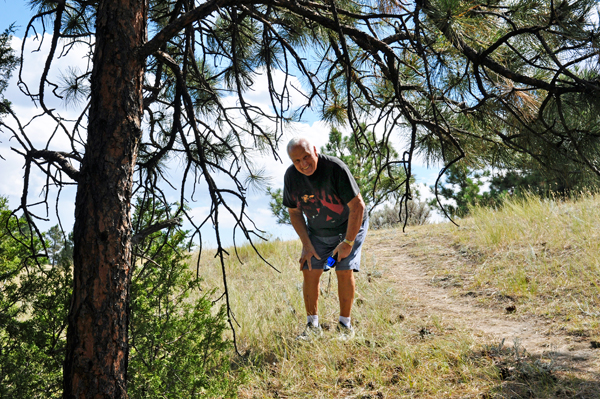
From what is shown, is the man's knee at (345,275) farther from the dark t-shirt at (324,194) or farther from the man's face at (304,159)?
the man's face at (304,159)

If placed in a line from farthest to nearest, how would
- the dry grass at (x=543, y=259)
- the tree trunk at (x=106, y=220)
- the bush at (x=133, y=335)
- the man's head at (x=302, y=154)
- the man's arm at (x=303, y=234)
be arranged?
the dry grass at (x=543, y=259) → the man's arm at (x=303, y=234) → the man's head at (x=302, y=154) → the bush at (x=133, y=335) → the tree trunk at (x=106, y=220)

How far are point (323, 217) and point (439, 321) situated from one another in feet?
5.16

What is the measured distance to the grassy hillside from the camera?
9.92 feet

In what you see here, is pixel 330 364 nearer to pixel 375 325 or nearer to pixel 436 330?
pixel 375 325

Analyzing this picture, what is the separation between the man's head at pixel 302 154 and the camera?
3.46m

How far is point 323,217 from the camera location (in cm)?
389

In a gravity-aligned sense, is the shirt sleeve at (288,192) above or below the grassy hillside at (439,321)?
above

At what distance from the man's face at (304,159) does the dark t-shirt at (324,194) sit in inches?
5.5

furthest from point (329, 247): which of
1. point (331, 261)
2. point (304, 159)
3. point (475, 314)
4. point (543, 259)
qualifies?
point (543, 259)

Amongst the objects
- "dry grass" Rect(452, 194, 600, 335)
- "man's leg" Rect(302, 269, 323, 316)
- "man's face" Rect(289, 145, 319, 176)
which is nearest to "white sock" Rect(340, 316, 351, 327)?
"man's leg" Rect(302, 269, 323, 316)

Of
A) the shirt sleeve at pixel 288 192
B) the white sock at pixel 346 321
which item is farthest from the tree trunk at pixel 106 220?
the white sock at pixel 346 321

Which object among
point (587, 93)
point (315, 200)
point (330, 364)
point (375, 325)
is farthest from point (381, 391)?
point (587, 93)

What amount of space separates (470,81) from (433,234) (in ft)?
18.9

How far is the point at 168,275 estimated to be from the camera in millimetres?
3098
